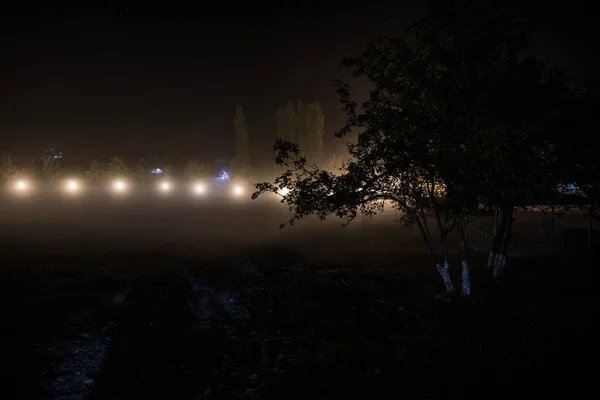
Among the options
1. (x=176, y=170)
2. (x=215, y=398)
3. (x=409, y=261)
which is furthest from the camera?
(x=176, y=170)

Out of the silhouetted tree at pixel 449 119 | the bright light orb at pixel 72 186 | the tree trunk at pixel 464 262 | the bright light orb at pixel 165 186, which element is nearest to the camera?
the silhouetted tree at pixel 449 119

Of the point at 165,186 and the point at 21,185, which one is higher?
the point at 165,186

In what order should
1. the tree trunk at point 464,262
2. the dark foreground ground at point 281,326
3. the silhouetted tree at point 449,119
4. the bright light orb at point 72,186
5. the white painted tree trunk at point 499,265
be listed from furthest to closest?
the bright light orb at point 72,186 < the white painted tree trunk at point 499,265 < the tree trunk at point 464,262 < the silhouetted tree at point 449,119 < the dark foreground ground at point 281,326

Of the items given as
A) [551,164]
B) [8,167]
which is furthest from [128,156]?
[551,164]

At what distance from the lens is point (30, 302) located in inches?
641

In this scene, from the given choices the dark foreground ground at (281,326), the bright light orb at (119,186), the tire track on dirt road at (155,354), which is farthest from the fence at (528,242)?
the bright light orb at (119,186)

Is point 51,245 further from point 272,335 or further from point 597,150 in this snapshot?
point 597,150

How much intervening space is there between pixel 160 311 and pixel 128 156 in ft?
406

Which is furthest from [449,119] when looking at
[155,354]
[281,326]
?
[155,354]

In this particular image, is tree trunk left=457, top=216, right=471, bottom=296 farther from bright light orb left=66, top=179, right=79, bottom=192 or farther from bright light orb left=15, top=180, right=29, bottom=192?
bright light orb left=66, top=179, right=79, bottom=192

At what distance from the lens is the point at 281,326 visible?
14453 millimetres

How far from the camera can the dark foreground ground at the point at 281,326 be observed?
393 inches

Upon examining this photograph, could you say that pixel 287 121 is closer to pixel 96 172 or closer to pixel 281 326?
pixel 96 172

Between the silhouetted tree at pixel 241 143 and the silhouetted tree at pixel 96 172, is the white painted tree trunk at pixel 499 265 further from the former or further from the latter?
the silhouetted tree at pixel 96 172
